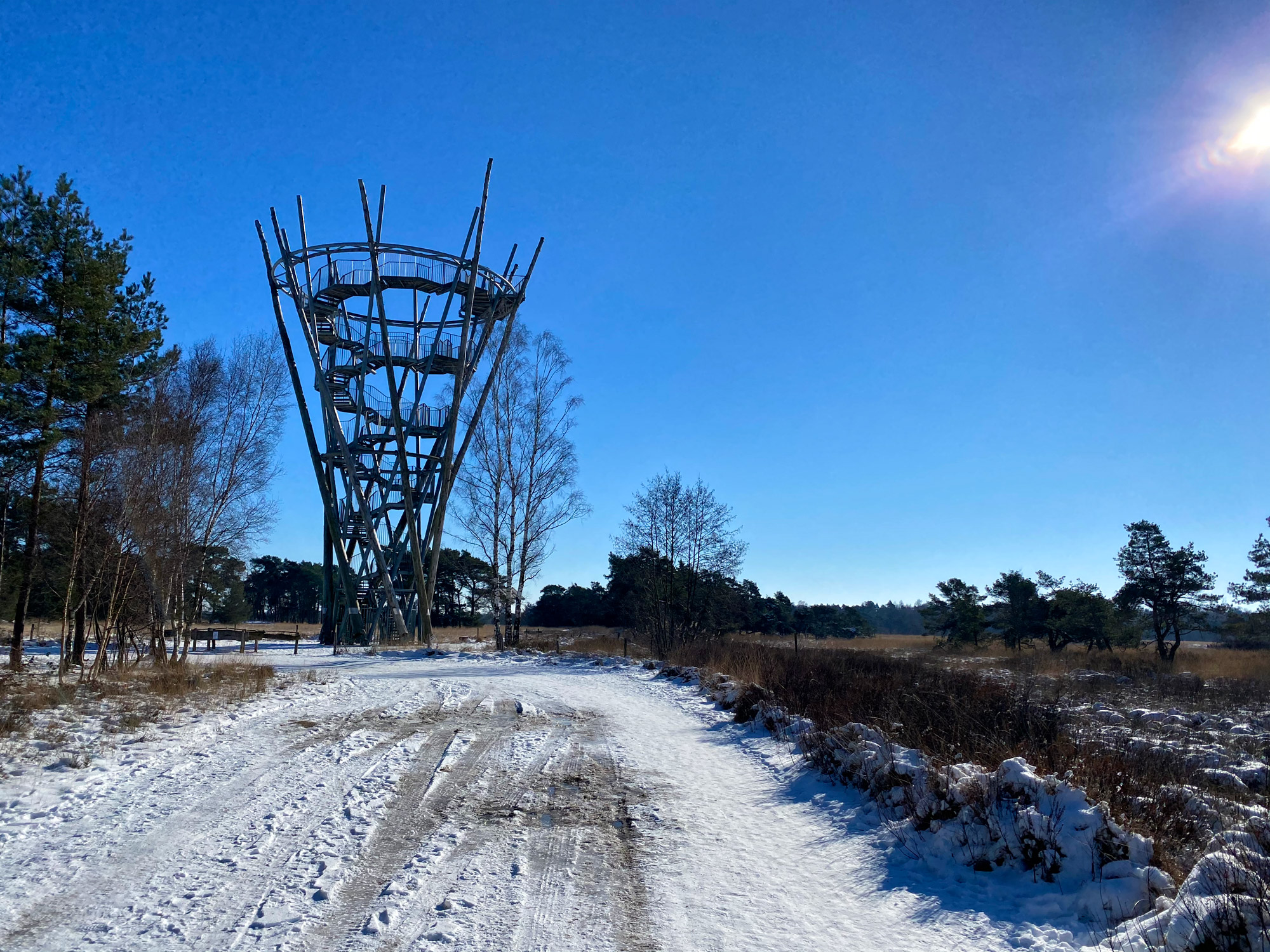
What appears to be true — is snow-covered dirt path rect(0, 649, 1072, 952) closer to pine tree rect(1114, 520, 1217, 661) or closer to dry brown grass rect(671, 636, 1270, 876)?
dry brown grass rect(671, 636, 1270, 876)

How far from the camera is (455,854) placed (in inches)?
181

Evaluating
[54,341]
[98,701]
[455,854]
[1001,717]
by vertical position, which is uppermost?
[54,341]

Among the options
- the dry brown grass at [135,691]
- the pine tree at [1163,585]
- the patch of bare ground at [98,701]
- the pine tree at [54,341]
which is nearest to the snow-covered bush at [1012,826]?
the patch of bare ground at [98,701]

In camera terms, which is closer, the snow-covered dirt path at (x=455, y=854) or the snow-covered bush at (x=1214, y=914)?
the snow-covered bush at (x=1214, y=914)

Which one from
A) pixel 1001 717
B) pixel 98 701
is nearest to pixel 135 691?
pixel 98 701

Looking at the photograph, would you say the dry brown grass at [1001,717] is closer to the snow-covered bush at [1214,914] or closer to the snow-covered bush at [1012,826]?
the snow-covered bush at [1012,826]

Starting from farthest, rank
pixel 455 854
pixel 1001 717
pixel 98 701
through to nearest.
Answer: pixel 98 701 < pixel 1001 717 < pixel 455 854

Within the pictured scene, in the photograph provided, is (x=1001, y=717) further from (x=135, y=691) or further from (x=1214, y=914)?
(x=135, y=691)

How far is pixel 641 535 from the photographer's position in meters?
27.6

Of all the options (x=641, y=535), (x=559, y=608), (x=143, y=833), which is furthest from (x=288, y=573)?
(x=143, y=833)

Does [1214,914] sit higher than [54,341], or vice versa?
[54,341]

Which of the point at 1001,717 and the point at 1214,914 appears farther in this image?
the point at 1001,717

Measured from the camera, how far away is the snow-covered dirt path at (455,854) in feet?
11.7

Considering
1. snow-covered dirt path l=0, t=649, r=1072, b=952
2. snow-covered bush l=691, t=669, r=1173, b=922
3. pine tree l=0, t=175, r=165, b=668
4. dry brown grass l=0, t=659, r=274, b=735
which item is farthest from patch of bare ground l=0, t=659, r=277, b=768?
snow-covered bush l=691, t=669, r=1173, b=922
